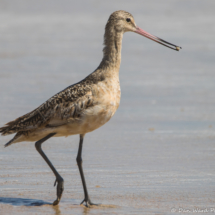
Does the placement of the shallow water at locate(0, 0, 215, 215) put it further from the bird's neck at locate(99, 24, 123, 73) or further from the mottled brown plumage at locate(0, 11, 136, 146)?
the bird's neck at locate(99, 24, 123, 73)

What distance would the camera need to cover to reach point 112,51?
607 centimetres

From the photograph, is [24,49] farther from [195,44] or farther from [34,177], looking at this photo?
[34,177]

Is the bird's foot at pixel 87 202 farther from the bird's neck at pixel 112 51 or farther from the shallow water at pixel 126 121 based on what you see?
the bird's neck at pixel 112 51

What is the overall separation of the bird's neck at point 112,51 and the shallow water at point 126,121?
1.29 m

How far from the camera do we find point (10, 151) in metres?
7.27

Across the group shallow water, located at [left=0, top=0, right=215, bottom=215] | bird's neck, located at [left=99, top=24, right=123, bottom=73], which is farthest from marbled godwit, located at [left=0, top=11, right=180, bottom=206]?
shallow water, located at [left=0, top=0, right=215, bottom=215]

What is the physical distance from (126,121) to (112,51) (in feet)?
9.80

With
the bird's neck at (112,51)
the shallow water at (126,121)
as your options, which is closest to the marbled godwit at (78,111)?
the bird's neck at (112,51)

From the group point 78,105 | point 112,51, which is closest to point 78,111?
point 78,105

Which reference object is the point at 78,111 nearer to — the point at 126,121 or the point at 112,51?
the point at 112,51

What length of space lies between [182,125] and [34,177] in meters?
3.23

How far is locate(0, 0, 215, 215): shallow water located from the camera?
222 inches

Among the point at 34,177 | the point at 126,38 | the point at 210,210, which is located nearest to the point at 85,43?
the point at 126,38

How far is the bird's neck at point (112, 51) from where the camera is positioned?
5.98 metres
